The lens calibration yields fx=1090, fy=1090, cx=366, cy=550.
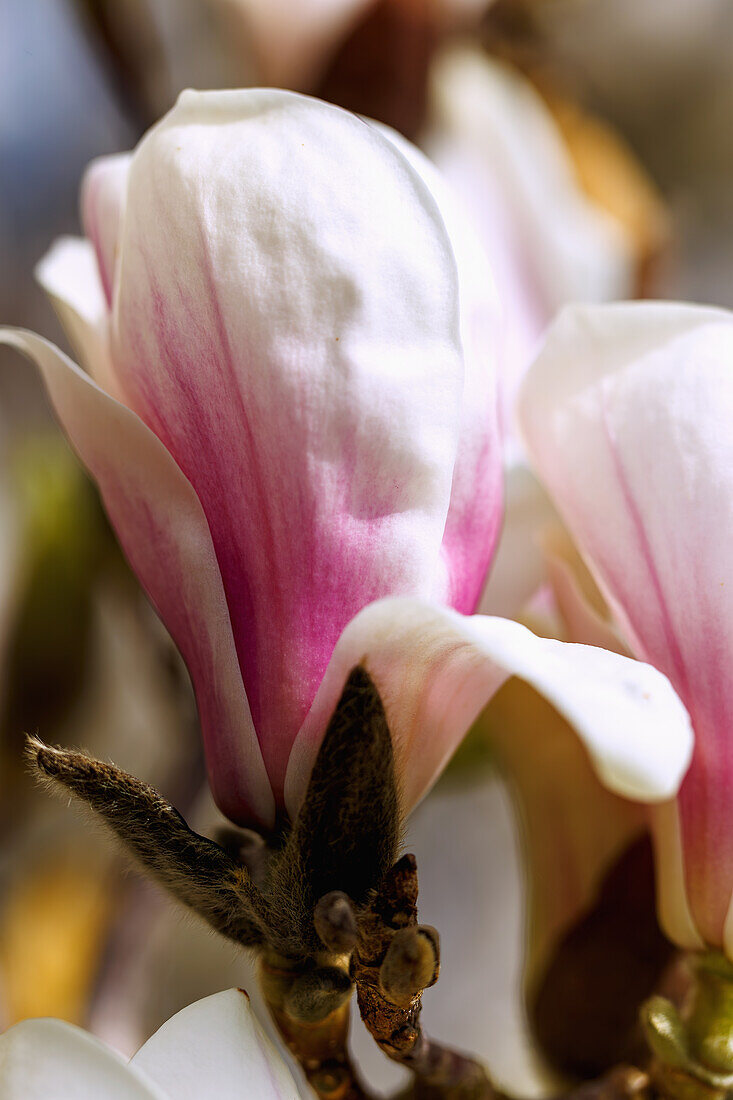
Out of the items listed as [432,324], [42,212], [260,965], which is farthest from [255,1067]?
[42,212]

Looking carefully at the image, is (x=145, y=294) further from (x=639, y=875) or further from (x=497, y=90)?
(x=497, y=90)

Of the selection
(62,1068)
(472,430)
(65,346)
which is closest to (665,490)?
(472,430)

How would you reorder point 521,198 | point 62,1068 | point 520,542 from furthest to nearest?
1. point 521,198
2. point 520,542
3. point 62,1068

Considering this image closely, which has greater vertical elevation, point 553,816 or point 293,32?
point 293,32

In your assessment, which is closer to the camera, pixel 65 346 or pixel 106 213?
pixel 106 213

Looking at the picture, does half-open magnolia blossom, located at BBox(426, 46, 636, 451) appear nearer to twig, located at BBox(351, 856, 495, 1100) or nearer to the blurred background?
the blurred background

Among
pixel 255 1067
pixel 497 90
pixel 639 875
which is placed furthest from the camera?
pixel 497 90

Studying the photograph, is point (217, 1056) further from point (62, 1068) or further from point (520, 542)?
point (520, 542)

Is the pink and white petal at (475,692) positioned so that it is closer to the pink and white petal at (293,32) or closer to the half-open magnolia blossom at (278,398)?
the half-open magnolia blossom at (278,398)
